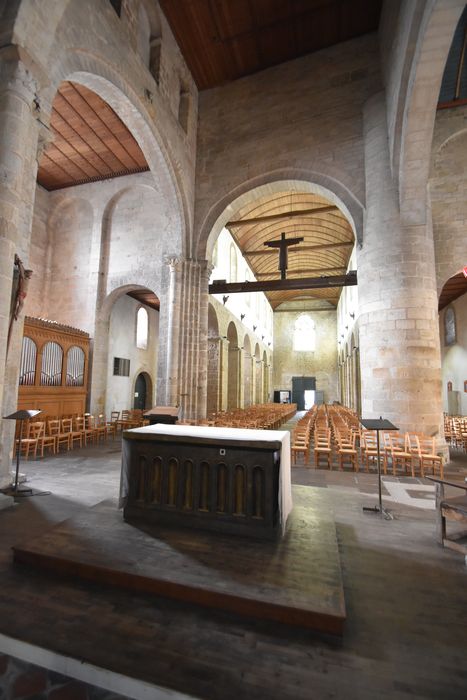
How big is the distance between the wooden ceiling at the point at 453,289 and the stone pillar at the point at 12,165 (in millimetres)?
12969

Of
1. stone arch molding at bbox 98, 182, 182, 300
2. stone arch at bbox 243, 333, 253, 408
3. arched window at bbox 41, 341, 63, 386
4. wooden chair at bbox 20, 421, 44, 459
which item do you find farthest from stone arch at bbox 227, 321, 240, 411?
wooden chair at bbox 20, 421, 44, 459

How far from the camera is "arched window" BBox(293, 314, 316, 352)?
3159 cm

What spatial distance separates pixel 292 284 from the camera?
36.2 ft

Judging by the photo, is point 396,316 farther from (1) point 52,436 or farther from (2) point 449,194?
(1) point 52,436

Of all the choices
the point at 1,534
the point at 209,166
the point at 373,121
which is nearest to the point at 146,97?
the point at 209,166

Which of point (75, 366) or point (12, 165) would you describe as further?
point (75, 366)

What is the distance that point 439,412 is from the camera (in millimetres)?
7633

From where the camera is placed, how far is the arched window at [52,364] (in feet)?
33.1

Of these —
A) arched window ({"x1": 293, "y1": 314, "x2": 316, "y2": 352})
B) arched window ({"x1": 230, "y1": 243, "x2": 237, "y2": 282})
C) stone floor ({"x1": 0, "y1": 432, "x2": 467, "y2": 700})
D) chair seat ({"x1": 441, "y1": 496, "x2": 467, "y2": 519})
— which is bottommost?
stone floor ({"x1": 0, "y1": 432, "x2": 467, "y2": 700})

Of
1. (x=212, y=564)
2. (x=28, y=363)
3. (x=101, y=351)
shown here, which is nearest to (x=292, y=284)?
(x=101, y=351)

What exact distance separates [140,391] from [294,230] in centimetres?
1148

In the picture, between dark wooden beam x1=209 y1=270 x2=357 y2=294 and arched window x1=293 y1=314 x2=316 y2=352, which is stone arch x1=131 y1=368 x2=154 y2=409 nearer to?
dark wooden beam x1=209 y1=270 x2=357 y2=294

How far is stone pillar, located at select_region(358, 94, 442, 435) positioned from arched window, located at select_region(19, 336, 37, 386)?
28.8ft

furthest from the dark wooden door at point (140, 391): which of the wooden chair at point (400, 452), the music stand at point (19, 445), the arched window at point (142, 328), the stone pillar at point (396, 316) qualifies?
the wooden chair at point (400, 452)
